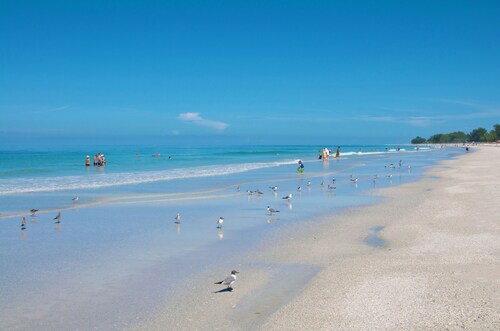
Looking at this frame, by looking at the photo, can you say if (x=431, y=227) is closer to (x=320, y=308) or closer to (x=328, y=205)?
(x=328, y=205)

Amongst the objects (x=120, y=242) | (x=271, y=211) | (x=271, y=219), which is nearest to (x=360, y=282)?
(x=120, y=242)

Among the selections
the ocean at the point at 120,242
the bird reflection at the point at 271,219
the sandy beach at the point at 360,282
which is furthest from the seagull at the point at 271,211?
the sandy beach at the point at 360,282

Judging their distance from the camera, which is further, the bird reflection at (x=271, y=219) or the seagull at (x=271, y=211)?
the seagull at (x=271, y=211)

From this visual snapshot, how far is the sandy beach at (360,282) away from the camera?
22.2 feet

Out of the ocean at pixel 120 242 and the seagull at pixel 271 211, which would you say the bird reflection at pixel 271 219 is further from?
the seagull at pixel 271 211

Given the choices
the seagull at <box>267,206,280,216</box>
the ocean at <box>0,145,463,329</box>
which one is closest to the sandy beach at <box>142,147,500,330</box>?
the ocean at <box>0,145,463,329</box>

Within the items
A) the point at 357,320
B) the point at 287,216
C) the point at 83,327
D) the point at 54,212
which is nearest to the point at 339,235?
the point at 287,216

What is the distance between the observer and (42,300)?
780cm

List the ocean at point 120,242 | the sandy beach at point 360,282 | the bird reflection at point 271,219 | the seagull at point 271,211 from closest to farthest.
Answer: the sandy beach at point 360,282 → the ocean at point 120,242 → the bird reflection at point 271,219 → the seagull at point 271,211

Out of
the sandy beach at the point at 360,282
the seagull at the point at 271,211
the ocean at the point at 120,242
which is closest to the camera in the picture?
the sandy beach at the point at 360,282

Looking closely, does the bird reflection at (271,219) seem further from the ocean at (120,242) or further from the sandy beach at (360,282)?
the sandy beach at (360,282)

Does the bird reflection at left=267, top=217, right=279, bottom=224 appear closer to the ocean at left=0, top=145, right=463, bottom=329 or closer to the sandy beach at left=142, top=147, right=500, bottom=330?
the ocean at left=0, top=145, right=463, bottom=329

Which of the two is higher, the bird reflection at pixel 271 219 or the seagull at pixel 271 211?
the seagull at pixel 271 211

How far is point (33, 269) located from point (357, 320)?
276 inches
